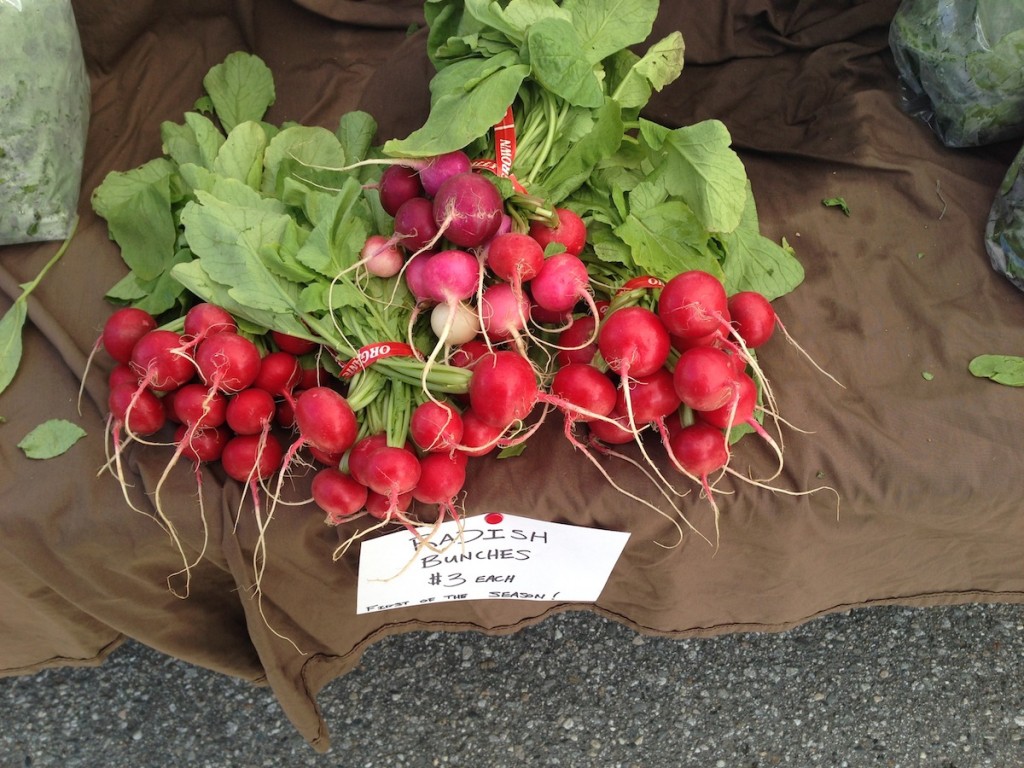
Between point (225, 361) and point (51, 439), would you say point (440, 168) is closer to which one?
point (225, 361)

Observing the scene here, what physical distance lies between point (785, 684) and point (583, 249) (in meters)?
1.00

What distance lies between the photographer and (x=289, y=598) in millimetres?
1130

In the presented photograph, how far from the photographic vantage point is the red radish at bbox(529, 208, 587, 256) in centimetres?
104

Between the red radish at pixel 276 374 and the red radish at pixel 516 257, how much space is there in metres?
0.32

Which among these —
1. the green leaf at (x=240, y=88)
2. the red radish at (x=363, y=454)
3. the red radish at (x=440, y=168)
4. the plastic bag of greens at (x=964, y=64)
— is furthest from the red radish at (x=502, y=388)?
the plastic bag of greens at (x=964, y=64)

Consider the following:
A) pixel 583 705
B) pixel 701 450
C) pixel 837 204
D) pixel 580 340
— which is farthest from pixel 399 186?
pixel 583 705

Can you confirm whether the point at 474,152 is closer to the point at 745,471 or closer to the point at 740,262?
the point at 740,262

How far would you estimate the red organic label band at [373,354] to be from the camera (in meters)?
0.98

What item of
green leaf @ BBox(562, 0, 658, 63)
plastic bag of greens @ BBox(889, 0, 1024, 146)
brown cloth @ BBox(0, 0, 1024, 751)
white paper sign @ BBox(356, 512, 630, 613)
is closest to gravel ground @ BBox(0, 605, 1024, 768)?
brown cloth @ BBox(0, 0, 1024, 751)

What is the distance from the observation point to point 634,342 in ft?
3.03

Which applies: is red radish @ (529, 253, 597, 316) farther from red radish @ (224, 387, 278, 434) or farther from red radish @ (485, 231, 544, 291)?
red radish @ (224, 387, 278, 434)

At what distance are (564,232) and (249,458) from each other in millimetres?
524

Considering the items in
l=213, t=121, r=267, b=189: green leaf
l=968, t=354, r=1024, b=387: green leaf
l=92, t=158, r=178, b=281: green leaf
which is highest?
l=213, t=121, r=267, b=189: green leaf

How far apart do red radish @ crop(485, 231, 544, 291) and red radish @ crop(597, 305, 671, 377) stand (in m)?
0.12
